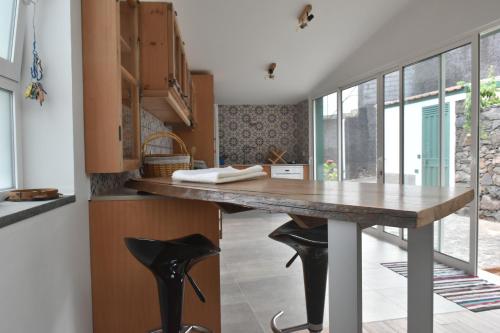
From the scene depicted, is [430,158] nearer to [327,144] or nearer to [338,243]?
[327,144]

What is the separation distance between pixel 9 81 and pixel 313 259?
4.53 ft

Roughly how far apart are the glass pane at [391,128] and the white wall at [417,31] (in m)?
0.22

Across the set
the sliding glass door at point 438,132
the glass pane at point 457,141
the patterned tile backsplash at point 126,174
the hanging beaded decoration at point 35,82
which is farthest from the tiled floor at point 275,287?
the hanging beaded decoration at point 35,82

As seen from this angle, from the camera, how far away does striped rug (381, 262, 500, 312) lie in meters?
2.56

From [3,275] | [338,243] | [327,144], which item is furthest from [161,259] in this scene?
[327,144]

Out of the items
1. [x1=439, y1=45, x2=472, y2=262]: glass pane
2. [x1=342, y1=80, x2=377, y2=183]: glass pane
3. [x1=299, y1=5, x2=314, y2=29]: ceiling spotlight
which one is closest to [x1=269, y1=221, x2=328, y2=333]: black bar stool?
[x1=439, y1=45, x2=472, y2=262]: glass pane

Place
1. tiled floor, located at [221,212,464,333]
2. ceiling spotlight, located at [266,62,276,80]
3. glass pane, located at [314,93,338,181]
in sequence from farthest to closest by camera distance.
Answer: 1. glass pane, located at [314,93,338,181]
2. ceiling spotlight, located at [266,62,276,80]
3. tiled floor, located at [221,212,464,333]

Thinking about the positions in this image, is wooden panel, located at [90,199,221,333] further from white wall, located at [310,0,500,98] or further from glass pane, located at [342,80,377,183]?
glass pane, located at [342,80,377,183]

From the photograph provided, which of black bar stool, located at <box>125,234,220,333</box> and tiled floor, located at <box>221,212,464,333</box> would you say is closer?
black bar stool, located at <box>125,234,220,333</box>

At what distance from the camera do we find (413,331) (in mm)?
1083

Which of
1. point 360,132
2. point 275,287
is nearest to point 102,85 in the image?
point 275,287

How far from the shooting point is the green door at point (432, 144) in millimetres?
3498

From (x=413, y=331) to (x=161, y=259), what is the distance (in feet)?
2.84

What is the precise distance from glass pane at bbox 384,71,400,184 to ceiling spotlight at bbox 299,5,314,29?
1207 millimetres
